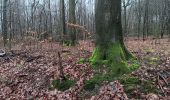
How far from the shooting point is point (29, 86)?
8.02m

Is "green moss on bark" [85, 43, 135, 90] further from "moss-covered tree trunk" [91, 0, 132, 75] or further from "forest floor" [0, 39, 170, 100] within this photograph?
"forest floor" [0, 39, 170, 100]

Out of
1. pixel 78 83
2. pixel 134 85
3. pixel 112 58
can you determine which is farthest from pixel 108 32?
pixel 134 85

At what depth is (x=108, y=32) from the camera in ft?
26.8

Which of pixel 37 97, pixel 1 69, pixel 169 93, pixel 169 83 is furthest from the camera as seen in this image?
pixel 1 69

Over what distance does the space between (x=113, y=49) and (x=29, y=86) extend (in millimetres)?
2852

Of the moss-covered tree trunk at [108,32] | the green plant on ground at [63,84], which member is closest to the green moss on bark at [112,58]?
A: the moss-covered tree trunk at [108,32]

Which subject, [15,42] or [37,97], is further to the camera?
[15,42]

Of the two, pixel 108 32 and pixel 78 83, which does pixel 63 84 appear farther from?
pixel 108 32

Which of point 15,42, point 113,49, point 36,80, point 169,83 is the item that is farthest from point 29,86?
→ point 15,42

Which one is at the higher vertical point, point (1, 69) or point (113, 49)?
point (113, 49)

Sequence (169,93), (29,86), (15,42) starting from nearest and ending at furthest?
1. (169,93)
2. (29,86)
3. (15,42)

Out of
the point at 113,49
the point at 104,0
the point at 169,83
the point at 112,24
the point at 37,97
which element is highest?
the point at 104,0

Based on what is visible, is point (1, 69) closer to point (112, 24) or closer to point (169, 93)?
point (112, 24)

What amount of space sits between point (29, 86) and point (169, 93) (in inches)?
163
